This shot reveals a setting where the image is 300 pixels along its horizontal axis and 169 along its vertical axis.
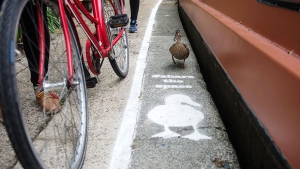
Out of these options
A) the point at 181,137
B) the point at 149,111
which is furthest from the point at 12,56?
the point at 149,111

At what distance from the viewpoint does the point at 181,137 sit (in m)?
1.81

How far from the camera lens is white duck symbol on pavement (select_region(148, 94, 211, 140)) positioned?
1.86 metres

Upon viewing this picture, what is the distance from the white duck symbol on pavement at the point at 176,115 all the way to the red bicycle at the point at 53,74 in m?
0.58

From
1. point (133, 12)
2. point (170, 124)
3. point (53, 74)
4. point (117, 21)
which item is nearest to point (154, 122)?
point (170, 124)

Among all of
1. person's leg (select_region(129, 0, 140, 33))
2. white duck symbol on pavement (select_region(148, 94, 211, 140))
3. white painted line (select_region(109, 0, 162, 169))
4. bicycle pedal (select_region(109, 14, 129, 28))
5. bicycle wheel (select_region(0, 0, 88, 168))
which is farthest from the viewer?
person's leg (select_region(129, 0, 140, 33))

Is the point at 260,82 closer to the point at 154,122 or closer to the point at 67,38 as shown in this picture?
the point at 154,122

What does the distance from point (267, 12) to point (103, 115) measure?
4.46ft

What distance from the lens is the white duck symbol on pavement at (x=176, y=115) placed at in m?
1.86

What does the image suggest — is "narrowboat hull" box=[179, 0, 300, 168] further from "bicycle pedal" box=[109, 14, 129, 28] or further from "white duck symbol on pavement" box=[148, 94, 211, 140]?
"bicycle pedal" box=[109, 14, 129, 28]

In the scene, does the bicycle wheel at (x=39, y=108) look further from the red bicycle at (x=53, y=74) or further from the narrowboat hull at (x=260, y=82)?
the narrowboat hull at (x=260, y=82)

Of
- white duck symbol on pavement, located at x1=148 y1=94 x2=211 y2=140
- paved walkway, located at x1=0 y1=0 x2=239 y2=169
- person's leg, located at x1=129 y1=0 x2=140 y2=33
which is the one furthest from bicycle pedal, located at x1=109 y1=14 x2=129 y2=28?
person's leg, located at x1=129 y1=0 x2=140 y2=33

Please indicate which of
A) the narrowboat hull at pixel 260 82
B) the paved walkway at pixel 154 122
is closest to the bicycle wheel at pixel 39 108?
the paved walkway at pixel 154 122

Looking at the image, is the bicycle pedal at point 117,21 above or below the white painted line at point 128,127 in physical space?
above

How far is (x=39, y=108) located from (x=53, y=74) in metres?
0.62
